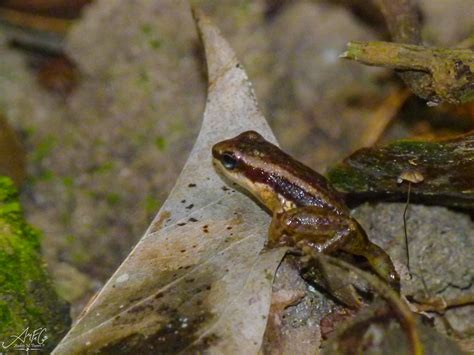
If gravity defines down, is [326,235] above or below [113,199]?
above

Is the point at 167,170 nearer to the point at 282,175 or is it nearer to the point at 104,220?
the point at 104,220

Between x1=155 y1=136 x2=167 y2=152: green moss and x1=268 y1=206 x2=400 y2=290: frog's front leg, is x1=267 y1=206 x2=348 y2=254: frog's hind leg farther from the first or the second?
x1=155 y1=136 x2=167 y2=152: green moss

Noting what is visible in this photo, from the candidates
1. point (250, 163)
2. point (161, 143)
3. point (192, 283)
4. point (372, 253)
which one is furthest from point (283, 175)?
point (161, 143)

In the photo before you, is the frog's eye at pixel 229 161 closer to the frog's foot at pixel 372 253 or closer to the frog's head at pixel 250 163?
the frog's head at pixel 250 163

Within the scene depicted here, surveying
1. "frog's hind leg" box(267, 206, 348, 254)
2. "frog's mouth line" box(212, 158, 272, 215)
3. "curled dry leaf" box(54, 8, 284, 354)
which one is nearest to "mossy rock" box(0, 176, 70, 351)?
"curled dry leaf" box(54, 8, 284, 354)

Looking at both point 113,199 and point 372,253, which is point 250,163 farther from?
point 113,199

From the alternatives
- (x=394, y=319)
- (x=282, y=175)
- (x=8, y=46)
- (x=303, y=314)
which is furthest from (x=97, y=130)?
(x=394, y=319)

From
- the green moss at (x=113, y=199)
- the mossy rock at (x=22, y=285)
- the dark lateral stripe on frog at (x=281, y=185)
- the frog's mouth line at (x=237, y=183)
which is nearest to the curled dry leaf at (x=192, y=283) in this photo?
the frog's mouth line at (x=237, y=183)
